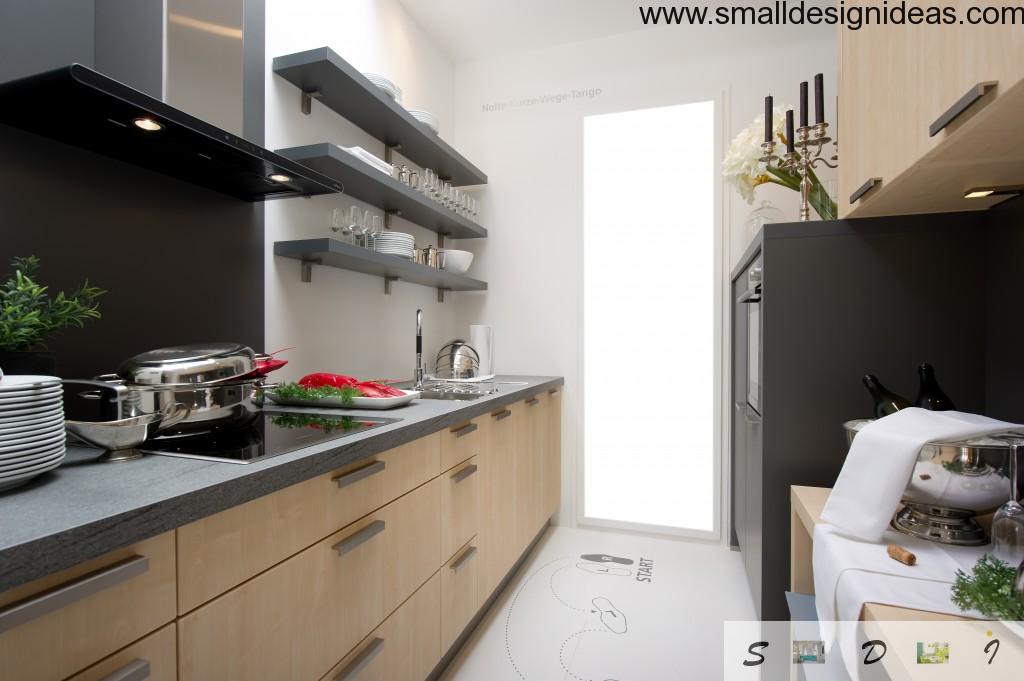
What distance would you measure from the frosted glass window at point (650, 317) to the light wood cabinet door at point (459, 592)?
1.37 meters

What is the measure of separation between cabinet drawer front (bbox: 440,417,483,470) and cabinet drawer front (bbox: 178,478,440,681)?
0.50 ft

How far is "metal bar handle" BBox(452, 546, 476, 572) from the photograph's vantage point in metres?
1.66

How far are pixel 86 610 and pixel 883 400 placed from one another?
171 centimetres

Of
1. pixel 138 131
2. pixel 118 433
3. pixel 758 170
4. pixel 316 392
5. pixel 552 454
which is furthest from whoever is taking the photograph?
pixel 552 454

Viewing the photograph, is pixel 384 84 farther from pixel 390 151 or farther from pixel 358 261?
pixel 358 261

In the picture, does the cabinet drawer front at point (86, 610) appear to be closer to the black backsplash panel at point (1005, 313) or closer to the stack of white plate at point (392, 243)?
the stack of white plate at point (392, 243)

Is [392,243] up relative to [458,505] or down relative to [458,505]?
up

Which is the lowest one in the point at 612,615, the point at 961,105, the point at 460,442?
the point at 612,615

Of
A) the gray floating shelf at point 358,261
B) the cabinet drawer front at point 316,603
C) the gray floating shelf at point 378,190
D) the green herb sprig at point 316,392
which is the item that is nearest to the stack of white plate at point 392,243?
the gray floating shelf at point 358,261

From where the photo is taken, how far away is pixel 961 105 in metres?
0.76

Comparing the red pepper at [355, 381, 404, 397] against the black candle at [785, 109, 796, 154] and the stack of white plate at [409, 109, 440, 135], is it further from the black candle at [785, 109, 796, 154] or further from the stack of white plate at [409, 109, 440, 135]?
the black candle at [785, 109, 796, 154]

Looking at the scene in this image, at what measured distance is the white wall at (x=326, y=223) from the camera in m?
1.88

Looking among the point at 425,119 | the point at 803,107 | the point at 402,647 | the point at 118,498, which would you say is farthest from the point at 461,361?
the point at 118,498

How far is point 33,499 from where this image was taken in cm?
71
